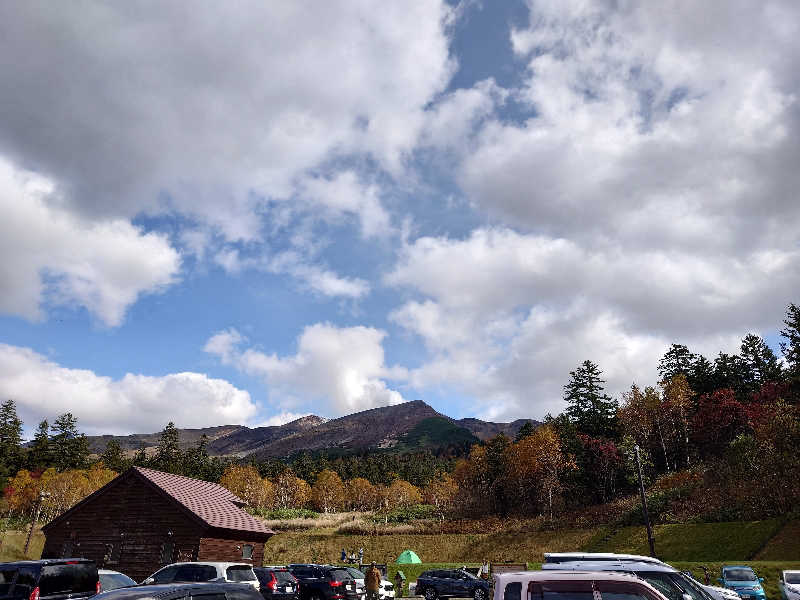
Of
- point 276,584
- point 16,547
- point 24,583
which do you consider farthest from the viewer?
point 16,547

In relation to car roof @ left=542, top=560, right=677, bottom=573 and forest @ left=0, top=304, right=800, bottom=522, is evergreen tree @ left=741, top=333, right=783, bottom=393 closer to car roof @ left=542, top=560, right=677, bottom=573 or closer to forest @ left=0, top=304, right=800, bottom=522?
forest @ left=0, top=304, right=800, bottom=522

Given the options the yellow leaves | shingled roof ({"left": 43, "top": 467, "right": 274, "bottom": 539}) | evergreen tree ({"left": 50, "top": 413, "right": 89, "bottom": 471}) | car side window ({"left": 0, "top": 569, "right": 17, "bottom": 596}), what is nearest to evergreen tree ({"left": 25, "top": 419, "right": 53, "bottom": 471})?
evergreen tree ({"left": 50, "top": 413, "right": 89, "bottom": 471})

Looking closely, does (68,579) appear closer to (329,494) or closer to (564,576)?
(564,576)

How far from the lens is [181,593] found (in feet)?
21.9

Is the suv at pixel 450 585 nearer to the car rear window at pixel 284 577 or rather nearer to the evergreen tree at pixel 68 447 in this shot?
the car rear window at pixel 284 577

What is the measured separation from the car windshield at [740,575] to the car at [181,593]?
77.1 feet

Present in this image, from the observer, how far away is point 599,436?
2569 inches

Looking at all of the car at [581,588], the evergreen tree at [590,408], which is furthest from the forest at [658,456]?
the car at [581,588]

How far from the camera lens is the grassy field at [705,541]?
114ft

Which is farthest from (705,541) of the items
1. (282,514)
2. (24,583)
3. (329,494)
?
(329,494)

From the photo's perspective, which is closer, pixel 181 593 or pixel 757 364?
pixel 181 593

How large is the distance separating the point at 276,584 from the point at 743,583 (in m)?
19.3

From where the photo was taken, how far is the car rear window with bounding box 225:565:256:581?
51.1 feet

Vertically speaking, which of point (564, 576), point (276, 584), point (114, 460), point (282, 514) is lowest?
point (276, 584)
